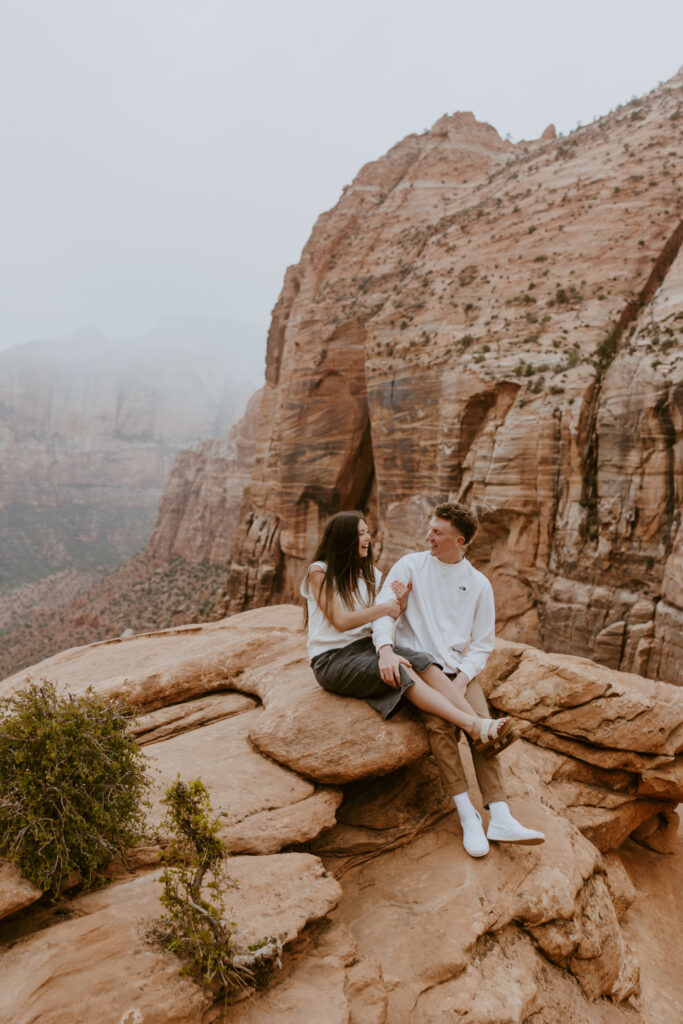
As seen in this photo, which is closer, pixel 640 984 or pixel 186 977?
pixel 186 977

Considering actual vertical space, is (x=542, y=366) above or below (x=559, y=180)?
below

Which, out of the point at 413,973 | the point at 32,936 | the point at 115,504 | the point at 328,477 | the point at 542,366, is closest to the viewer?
the point at 32,936

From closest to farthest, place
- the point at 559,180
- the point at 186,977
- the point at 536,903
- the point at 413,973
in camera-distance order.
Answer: the point at 186,977, the point at 413,973, the point at 536,903, the point at 559,180

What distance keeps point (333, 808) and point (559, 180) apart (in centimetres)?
3150

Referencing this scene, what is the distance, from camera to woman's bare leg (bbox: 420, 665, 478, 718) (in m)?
4.86

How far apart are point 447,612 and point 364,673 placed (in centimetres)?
97

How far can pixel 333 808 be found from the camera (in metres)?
4.98

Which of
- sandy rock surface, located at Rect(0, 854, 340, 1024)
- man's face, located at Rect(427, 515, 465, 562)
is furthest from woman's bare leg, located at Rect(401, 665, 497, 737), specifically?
sandy rock surface, located at Rect(0, 854, 340, 1024)

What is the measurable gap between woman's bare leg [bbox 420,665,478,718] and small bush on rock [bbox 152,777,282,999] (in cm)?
222

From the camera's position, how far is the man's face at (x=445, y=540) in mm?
5230

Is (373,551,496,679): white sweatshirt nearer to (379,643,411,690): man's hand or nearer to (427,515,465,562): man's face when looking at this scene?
(427,515,465,562): man's face

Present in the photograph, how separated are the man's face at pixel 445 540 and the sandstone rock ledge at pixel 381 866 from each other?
4.98 feet

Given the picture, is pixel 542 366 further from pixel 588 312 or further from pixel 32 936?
pixel 32 936

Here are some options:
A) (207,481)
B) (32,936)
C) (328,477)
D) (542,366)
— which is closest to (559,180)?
(542,366)
